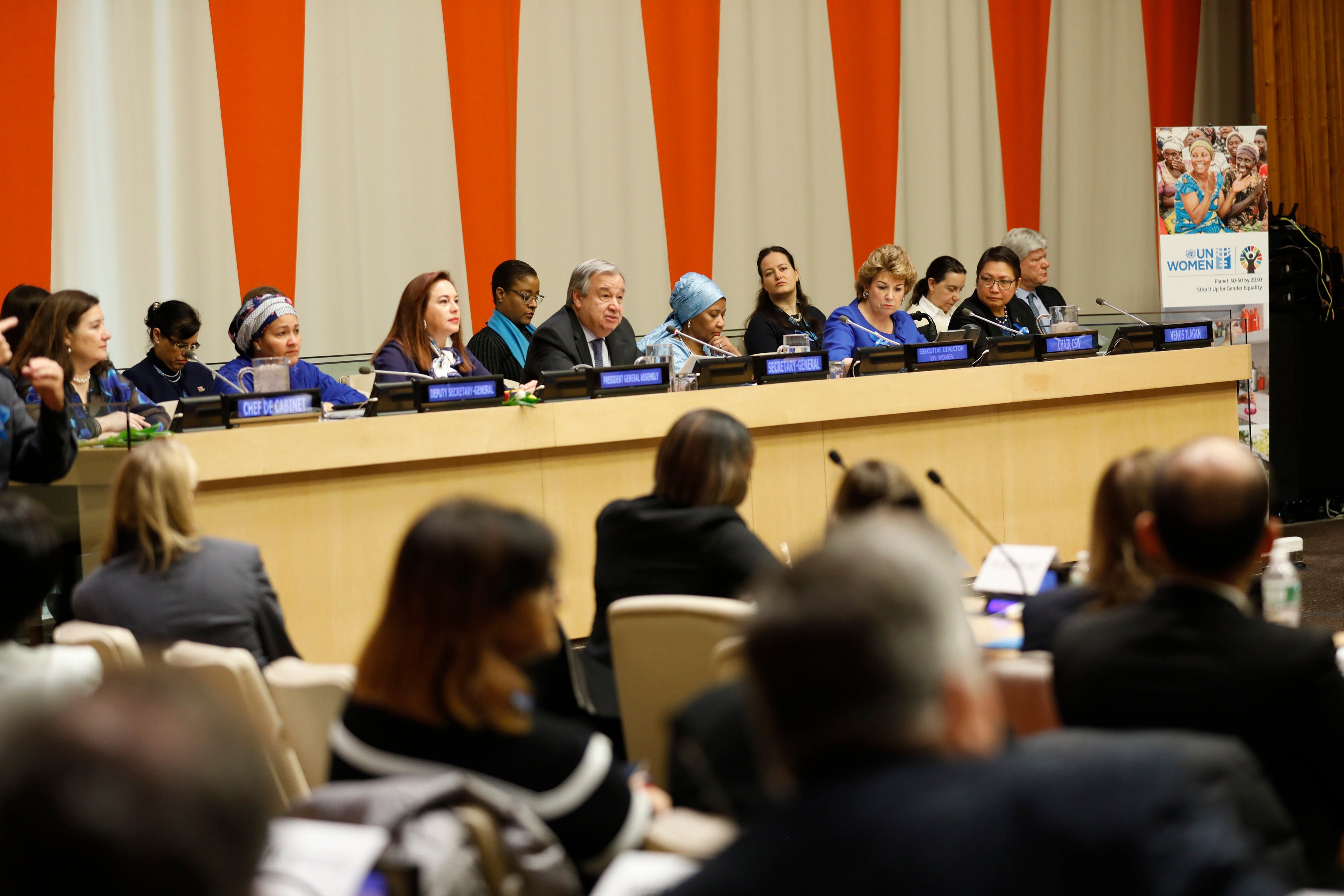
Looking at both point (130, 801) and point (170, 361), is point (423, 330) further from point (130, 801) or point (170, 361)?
point (130, 801)

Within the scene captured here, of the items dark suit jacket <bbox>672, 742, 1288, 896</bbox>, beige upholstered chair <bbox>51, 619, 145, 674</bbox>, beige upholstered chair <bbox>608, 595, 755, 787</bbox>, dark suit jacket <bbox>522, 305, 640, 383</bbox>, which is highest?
dark suit jacket <bbox>522, 305, 640, 383</bbox>

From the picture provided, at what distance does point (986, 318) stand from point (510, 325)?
1936mm

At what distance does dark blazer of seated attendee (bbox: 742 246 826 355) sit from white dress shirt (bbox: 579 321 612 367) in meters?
0.75

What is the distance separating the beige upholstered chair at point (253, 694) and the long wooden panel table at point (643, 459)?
1.15 metres

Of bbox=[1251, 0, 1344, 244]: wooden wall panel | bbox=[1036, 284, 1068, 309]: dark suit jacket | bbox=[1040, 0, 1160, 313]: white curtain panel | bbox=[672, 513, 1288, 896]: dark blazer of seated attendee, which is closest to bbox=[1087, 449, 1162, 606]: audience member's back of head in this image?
bbox=[672, 513, 1288, 896]: dark blazer of seated attendee

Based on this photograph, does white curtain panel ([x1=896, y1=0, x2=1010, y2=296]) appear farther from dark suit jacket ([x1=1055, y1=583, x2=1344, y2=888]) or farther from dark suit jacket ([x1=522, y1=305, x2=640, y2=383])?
dark suit jacket ([x1=1055, y1=583, x2=1344, y2=888])

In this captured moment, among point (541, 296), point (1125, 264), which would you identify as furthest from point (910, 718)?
point (1125, 264)

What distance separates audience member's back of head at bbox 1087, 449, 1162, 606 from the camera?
1.92 m

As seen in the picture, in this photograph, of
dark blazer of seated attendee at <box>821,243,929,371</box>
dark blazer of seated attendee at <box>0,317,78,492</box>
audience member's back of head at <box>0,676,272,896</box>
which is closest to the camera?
audience member's back of head at <box>0,676,272,896</box>

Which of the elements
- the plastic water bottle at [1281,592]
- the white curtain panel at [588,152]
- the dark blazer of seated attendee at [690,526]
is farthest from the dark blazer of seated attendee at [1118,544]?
the white curtain panel at [588,152]

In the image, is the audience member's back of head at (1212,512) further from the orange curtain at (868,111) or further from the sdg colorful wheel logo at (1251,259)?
the orange curtain at (868,111)

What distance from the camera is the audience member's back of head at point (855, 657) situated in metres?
0.85

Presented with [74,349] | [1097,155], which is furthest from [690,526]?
[1097,155]

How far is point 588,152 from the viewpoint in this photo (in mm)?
6816
